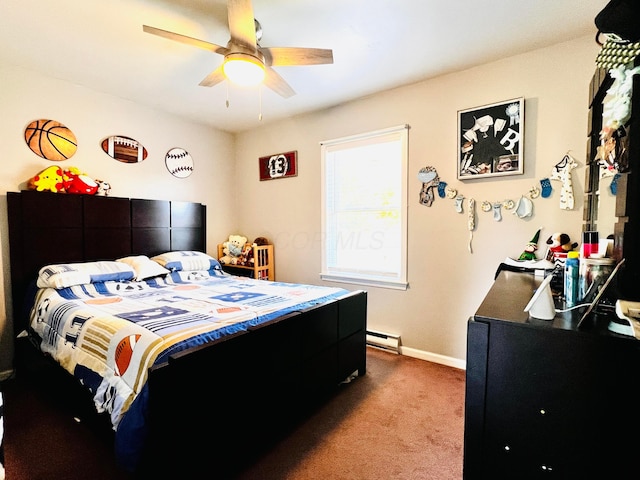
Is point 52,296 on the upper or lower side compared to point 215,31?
lower

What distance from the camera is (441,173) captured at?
269cm

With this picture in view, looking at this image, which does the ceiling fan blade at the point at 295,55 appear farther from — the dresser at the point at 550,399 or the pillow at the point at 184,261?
the pillow at the point at 184,261

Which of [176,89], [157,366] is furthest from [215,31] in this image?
[157,366]

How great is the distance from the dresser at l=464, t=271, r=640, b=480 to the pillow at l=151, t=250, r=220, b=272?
9.52 feet

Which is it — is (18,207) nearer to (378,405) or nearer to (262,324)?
(262,324)

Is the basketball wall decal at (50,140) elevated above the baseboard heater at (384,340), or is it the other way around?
the basketball wall decal at (50,140)

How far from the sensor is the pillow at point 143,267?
2.78 meters

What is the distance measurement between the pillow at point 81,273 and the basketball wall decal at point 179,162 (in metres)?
1.30

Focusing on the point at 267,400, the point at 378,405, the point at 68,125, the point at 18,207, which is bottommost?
the point at 378,405

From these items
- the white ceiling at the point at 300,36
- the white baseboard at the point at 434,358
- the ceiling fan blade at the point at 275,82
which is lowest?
the white baseboard at the point at 434,358

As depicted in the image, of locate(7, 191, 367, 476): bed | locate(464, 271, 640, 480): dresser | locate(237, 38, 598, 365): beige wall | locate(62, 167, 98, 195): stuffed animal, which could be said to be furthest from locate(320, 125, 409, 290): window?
locate(62, 167, 98, 195): stuffed animal

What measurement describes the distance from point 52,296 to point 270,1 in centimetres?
249

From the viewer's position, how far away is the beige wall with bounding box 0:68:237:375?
8.02ft

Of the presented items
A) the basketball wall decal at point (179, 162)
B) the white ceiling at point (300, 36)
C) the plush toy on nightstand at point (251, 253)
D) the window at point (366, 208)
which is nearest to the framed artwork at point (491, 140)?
the white ceiling at point (300, 36)
